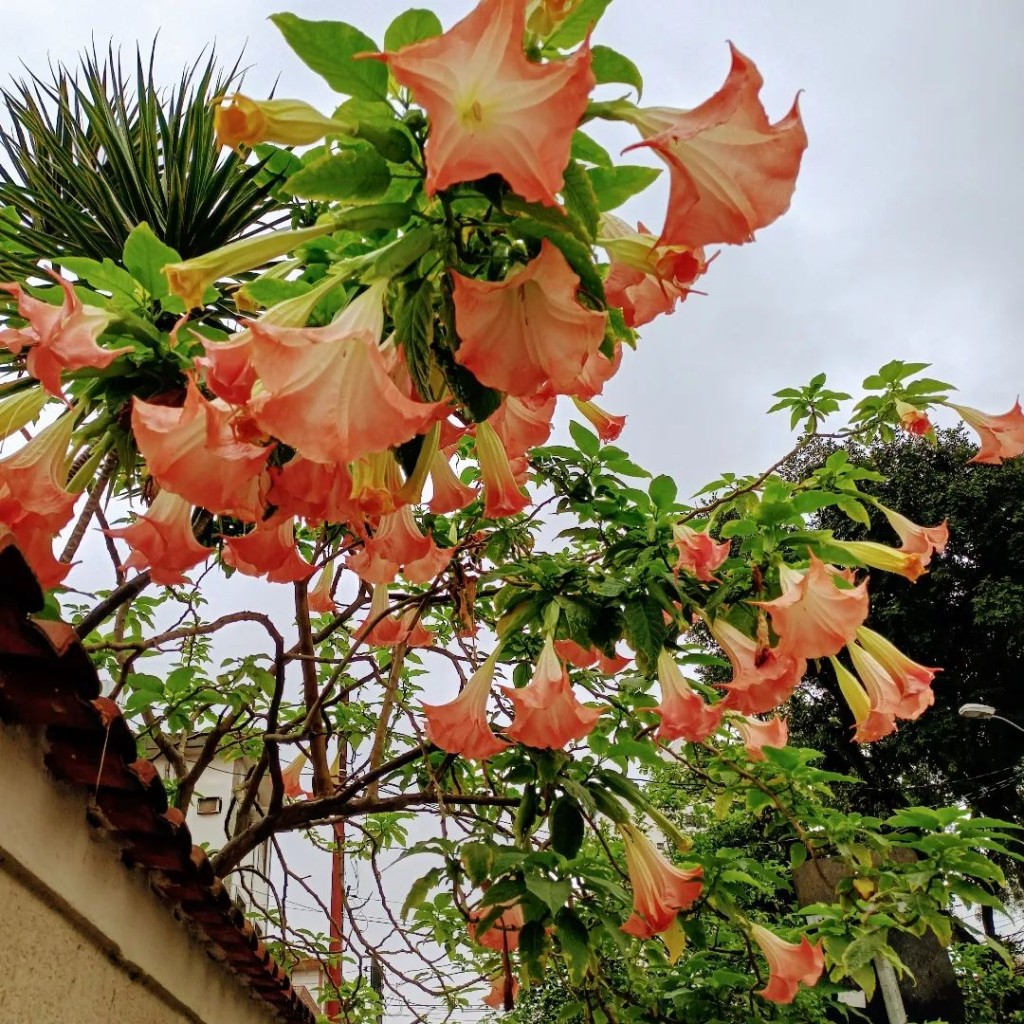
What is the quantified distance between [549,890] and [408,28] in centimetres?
172

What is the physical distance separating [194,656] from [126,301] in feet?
10.6

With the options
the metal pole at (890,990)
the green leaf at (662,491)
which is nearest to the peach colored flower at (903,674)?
the green leaf at (662,491)

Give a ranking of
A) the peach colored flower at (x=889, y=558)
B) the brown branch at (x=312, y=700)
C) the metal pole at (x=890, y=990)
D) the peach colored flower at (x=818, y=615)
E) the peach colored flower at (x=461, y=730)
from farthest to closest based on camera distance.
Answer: the metal pole at (x=890, y=990), the brown branch at (x=312, y=700), the peach colored flower at (x=461, y=730), the peach colored flower at (x=889, y=558), the peach colored flower at (x=818, y=615)

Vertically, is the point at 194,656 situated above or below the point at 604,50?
below

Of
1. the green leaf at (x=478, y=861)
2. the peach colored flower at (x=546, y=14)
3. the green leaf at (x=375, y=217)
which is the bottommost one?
the green leaf at (x=478, y=861)

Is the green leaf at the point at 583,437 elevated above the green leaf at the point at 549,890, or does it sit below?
above

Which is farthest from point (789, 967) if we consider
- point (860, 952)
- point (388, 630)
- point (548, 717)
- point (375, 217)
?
point (375, 217)

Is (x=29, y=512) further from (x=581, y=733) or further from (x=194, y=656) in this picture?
(x=194, y=656)

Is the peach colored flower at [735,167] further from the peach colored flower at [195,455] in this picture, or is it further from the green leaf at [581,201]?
the peach colored flower at [195,455]

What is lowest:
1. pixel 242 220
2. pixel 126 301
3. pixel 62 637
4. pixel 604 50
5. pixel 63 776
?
pixel 63 776

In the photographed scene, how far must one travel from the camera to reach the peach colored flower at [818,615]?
1.50 meters

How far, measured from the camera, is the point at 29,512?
1122 millimetres

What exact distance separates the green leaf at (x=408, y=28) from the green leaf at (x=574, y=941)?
180 centimetres

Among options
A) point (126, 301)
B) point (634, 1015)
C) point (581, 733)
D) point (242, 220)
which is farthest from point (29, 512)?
point (634, 1015)
